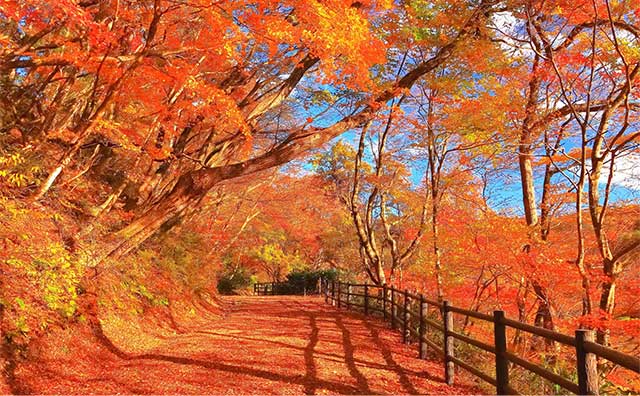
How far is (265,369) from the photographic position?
6.85 metres

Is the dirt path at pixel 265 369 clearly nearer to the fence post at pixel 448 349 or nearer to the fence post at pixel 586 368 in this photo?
the fence post at pixel 448 349

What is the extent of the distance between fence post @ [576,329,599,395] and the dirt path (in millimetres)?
2729

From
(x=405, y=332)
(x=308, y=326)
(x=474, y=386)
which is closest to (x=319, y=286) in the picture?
(x=308, y=326)

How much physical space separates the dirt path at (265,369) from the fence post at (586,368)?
2.73 metres

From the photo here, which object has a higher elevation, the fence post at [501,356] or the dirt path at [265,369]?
the fence post at [501,356]

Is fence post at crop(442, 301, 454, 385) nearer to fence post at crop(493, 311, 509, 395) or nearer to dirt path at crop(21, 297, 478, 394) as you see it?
dirt path at crop(21, 297, 478, 394)

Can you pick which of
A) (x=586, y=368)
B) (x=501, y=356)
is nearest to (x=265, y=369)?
(x=501, y=356)

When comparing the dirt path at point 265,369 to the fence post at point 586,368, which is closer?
the fence post at point 586,368

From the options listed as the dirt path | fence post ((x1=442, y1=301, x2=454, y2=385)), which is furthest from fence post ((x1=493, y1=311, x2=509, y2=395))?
fence post ((x1=442, y1=301, x2=454, y2=385))

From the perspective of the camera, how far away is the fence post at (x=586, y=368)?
3643 mm

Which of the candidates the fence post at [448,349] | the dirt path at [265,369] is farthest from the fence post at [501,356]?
the fence post at [448,349]

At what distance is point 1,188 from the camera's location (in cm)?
702

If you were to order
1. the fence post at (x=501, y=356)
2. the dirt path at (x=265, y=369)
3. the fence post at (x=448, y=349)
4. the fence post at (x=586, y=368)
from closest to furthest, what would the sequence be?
the fence post at (x=586, y=368) → the fence post at (x=501, y=356) → the dirt path at (x=265, y=369) → the fence post at (x=448, y=349)

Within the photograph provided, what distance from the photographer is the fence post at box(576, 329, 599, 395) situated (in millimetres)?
3643
